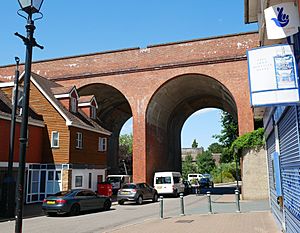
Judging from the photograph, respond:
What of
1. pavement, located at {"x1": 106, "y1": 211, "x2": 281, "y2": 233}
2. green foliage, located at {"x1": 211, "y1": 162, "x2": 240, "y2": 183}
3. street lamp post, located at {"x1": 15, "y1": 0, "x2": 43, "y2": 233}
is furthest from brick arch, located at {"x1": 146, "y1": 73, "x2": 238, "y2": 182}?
street lamp post, located at {"x1": 15, "y1": 0, "x2": 43, "y2": 233}

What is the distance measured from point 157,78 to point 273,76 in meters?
26.5

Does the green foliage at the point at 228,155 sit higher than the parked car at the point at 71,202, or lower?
higher

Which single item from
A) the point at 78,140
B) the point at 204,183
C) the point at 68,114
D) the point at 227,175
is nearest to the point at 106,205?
the point at 78,140

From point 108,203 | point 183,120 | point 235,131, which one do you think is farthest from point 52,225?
point 235,131

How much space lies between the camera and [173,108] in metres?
40.0

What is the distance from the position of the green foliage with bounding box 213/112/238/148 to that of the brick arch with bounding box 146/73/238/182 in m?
6.61

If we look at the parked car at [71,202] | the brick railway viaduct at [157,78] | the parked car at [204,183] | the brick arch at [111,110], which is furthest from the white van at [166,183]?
the parked car at [204,183]

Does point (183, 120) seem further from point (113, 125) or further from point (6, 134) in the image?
point (6, 134)

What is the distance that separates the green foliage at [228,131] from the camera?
50.1 m

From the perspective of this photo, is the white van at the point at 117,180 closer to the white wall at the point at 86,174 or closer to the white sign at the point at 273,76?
the white wall at the point at 86,174

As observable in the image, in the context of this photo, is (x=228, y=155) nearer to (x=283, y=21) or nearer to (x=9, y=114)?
(x=9, y=114)

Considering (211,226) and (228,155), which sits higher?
(228,155)

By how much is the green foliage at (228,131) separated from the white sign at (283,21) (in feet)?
148

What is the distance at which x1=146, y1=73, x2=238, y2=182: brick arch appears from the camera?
32.7m
